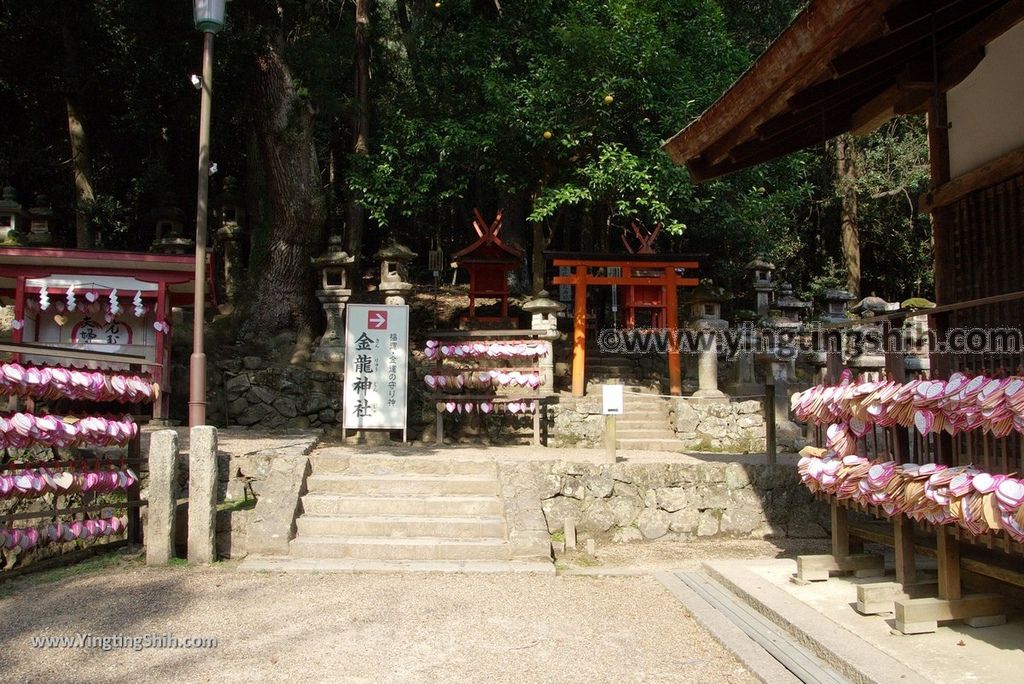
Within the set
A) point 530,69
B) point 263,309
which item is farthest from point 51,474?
point 530,69

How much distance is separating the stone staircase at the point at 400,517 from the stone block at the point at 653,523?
1749 millimetres

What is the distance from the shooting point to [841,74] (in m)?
5.16

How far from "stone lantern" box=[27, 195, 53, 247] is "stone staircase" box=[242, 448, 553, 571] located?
32.5 ft

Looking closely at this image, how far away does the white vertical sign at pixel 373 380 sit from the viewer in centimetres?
1106

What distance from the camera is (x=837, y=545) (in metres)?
5.89

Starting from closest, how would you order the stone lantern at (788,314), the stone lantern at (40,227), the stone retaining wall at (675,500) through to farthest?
1. the stone retaining wall at (675,500)
2. the stone lantern at (40,227)
3. the stone lantern at (788,314)

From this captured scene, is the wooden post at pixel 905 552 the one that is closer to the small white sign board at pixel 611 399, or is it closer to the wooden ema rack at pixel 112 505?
the small white sign board at pixel 611 399

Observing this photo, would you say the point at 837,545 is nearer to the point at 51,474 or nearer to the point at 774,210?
the point at 51,474

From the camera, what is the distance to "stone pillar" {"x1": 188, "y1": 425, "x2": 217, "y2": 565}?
7.00 m

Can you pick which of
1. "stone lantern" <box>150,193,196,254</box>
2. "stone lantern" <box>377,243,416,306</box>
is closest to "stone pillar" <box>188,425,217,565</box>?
"stone lantern" <box>377,243,416,306</box>

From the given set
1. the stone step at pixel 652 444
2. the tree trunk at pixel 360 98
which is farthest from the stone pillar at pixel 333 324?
the stone step at pixel 652 444

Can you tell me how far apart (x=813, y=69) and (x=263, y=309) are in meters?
12.3

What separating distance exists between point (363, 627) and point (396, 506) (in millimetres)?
2738

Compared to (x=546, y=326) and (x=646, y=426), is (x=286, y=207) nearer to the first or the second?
(x=546, y=326)
